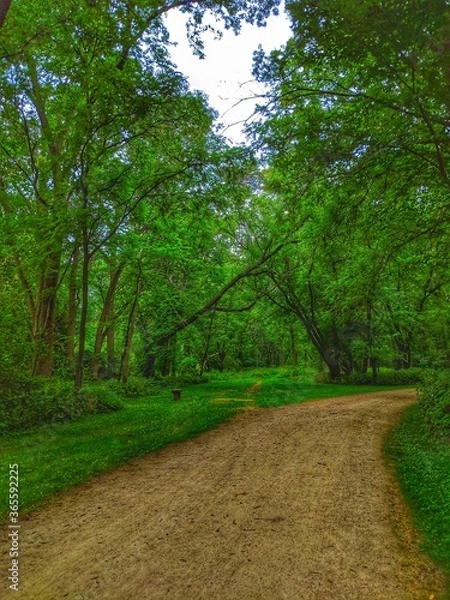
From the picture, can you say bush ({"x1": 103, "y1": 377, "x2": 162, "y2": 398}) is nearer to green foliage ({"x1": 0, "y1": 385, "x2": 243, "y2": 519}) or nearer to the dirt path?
green foliage ({"x1": 0, "y1": 385, "x2": 243, "y2": 519})

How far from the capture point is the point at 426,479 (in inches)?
235

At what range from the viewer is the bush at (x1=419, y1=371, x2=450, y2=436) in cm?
889

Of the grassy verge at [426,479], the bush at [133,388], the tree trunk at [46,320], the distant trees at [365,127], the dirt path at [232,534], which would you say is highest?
the distant trees at [365,127]

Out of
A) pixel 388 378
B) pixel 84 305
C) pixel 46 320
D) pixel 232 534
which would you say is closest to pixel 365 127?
pixel 232 534

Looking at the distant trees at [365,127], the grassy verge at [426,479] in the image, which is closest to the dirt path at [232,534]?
Result: the grassy verge at [426,479]

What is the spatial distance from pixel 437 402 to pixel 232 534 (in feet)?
25.5

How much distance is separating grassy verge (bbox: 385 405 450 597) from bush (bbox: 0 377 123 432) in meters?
9.06

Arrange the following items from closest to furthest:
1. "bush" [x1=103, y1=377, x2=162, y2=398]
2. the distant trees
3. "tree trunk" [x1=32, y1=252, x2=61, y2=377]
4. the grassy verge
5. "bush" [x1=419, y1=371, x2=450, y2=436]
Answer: the grassy verge → the distant trees → "bush" [x1=419, y1=371, x2=450, y2=436] → "tree trunk" [x1=32, y1=252, x2=61, y2=377] → "bush" [x1=103, y1=377, x2=162, y2=398]

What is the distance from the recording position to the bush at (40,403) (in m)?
10.6

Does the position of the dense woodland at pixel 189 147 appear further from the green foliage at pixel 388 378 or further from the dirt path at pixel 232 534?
the dirt path at pixel 232 534

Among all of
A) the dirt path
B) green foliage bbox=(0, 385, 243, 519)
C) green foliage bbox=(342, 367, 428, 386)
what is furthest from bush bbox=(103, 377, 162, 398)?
green foliage bbox=(342, 367, 428, 386)

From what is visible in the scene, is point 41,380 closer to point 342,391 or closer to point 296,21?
point 296,21

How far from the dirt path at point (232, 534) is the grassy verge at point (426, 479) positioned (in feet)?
0.68

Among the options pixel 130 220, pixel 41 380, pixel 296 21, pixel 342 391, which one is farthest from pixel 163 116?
pixel 342 391
